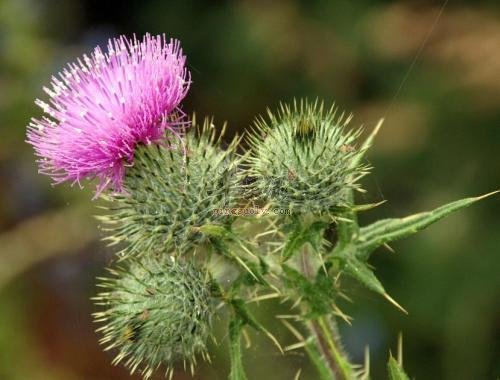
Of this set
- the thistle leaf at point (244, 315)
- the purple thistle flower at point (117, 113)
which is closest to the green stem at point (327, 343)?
the thistle leaf at point (244, 315)

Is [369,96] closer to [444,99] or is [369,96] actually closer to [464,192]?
[444,99]

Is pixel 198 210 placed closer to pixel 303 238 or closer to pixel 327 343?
pixel 303 238

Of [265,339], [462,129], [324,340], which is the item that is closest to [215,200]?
[324,340]

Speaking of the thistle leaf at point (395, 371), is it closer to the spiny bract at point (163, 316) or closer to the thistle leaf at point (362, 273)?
the thistle leaf at point (362, 273)

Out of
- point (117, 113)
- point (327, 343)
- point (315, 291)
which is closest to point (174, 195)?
point (117, 113)

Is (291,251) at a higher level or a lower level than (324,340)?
higher

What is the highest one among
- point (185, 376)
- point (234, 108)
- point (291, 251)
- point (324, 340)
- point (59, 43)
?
point (59, 43)

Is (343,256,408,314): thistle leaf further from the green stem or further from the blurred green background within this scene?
the blurred green background
